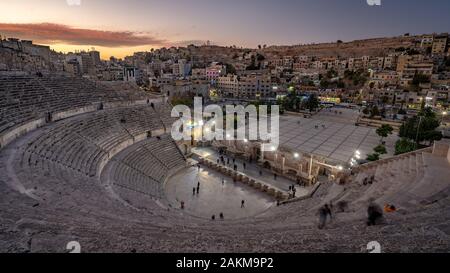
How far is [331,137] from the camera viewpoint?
29.6 m

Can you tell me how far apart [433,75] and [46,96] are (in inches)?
2918

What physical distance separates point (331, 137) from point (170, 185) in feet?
70.7

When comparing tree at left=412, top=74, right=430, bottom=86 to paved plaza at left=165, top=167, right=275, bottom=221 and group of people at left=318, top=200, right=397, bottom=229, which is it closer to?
paved plaza at left=165, top=167, right=275, bottom=221

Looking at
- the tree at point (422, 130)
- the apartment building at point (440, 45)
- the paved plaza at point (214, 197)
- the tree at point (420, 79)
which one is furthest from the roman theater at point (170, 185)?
the apartment building at point (440, 45)

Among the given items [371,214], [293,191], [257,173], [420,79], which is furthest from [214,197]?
[420,79]

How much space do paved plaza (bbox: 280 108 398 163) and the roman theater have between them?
11.6 inches

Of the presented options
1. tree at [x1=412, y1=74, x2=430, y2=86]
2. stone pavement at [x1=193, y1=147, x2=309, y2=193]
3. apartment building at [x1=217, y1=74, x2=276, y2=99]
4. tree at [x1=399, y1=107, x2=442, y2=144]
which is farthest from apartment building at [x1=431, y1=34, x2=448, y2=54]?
stone pavement at [x1=193, y1=147, x2=309, y2=193]

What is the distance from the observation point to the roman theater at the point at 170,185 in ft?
18.4

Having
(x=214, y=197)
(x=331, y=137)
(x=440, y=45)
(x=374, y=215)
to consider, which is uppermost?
(x=440, y=45)

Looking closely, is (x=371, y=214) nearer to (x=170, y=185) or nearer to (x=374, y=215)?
(x=374, y=215)

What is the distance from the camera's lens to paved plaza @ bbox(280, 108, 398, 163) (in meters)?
24.3

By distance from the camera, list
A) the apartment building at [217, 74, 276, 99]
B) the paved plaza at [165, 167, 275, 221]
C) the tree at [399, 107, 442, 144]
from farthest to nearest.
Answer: the apartment building at [217, 74, 276, 99] < the tree at [399, 107, 442, 144] < the paved plaza at [165, 167, 275, 221]

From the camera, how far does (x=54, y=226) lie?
5.79 meters
